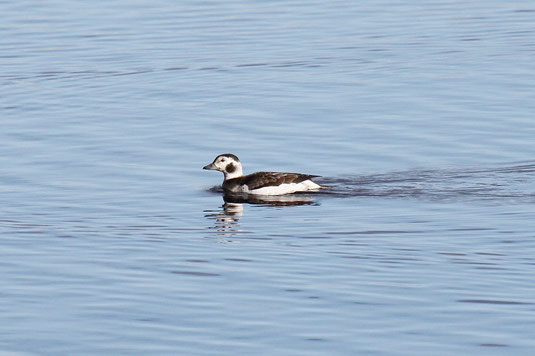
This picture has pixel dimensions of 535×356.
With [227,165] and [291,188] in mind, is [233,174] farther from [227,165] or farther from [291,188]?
[291,188]

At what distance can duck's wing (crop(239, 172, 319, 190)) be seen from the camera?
22156mm

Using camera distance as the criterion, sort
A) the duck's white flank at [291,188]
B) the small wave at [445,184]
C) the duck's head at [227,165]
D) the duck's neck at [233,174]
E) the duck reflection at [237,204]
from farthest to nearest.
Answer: the duck's neck at [233,174] < the duck's head at [227,165] < the duck's white flank at [291,188] < the small wave at [445,184] < the duck reflection at [237,204]

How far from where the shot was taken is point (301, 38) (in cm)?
3900

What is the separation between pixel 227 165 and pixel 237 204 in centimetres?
142

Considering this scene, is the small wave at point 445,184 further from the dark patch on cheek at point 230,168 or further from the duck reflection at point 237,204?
the dark patch on cheek at point 230,168

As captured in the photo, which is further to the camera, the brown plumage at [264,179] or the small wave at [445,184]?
the brown plumage at [264,179]

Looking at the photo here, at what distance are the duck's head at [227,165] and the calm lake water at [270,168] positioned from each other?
44cm

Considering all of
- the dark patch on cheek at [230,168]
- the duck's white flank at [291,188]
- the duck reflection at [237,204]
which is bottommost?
the duck reflection at [237,204]

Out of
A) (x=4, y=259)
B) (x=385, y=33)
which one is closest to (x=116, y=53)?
(x=385, y=33)

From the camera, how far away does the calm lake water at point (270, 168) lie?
548 inches

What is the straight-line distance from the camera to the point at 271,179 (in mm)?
22438

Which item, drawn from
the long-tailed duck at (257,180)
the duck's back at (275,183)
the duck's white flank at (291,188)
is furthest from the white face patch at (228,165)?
the duck's white flank at (291,188)

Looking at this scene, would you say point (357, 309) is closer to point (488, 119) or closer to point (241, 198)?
point (241, 198)

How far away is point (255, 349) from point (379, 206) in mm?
8225
